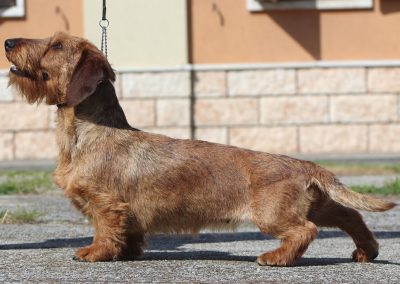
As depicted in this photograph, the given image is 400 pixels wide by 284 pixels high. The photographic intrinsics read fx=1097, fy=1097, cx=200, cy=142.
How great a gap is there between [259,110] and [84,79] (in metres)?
9.80

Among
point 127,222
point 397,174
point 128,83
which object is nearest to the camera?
point 127,222

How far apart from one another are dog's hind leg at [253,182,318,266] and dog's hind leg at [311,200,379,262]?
0.25 m

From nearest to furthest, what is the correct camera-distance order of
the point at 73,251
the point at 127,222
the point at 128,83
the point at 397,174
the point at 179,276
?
the point at 179,276
the point at 127,222
the point at 73,251
the point at 397,174
the point at 128,83

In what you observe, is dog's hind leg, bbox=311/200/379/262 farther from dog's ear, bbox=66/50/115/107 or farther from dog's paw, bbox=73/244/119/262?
dog's ear, bbox=66/50/115/107

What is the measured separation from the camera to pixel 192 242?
8.16 meters

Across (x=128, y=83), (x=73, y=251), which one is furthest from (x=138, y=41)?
(x=73, y=251)

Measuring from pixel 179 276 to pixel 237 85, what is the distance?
10218 mm

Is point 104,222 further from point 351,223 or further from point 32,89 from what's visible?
point 351,223

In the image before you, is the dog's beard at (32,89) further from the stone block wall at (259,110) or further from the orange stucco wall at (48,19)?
the orange stucco wall at (48,19)

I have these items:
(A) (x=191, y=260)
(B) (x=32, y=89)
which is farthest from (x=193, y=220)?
(B) (x=32, y=89)

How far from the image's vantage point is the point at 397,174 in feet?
44.0

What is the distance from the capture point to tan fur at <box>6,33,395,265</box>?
6441 millimetres

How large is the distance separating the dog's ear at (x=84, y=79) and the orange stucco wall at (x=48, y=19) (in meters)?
9.68

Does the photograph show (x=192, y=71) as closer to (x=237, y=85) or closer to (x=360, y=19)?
(x=237, y=85)
